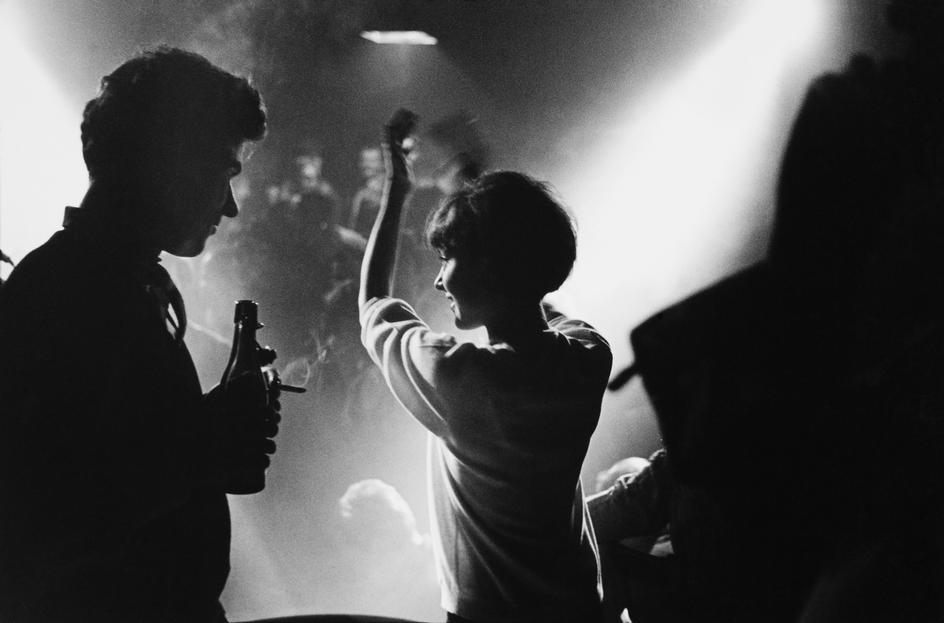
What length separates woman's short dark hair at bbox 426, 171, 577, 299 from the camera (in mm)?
1375

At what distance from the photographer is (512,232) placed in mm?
1384

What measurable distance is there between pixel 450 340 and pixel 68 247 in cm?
72

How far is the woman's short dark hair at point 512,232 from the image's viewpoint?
4.51 ft

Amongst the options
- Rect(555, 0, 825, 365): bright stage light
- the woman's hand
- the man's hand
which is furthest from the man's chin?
Rect(555, 0, 825, 365): bright stage light

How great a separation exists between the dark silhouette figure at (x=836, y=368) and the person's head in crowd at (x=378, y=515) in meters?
0.94

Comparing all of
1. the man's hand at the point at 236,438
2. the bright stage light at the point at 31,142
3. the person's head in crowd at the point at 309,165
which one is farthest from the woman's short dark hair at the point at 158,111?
the bright stage light at the point at 31,142

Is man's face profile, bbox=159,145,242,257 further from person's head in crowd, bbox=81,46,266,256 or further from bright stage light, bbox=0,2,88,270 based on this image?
bright stage light, bbox=0,2,88,270

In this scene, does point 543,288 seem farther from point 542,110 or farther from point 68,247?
point 542,110

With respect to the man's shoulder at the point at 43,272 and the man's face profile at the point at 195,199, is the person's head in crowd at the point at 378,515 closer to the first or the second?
the man's face profile at the point at 195,199

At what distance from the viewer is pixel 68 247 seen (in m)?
1.05

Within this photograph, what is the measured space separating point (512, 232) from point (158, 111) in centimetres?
75

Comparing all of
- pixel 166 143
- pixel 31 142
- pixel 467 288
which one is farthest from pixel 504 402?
pixel 31 142

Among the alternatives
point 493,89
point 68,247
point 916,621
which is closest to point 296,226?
point 493,89

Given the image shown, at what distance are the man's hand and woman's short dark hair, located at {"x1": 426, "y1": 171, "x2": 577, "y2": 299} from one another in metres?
0.56
